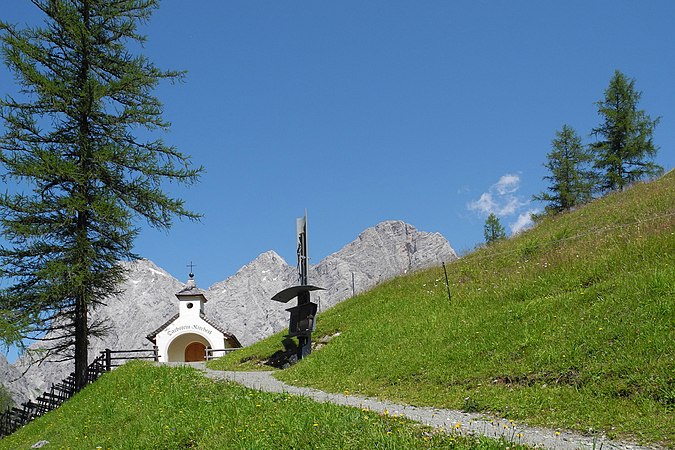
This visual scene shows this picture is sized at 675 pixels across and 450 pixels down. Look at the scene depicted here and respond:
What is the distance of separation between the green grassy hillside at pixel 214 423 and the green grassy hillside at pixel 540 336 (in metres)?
2.86

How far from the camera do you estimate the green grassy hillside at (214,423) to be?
6328 millimetres

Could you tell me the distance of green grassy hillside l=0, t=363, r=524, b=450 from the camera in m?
6.33

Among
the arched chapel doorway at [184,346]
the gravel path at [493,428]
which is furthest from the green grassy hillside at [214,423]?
the arched chapel doorway at [184,346]

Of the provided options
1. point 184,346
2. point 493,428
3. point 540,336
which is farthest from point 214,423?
point 184,346

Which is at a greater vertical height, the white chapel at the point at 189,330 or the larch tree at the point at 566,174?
the larch tree at the point at 566,174

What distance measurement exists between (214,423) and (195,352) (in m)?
38.2

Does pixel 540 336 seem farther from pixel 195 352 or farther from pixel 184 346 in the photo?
pixel 195 352

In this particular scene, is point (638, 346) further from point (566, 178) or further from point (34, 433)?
point (566, 178)

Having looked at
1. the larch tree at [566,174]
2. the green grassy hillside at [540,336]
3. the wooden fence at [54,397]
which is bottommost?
the wooden fence at [54,397]

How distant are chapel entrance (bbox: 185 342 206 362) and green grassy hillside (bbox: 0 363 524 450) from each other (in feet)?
93.8

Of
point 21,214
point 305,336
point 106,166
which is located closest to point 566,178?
point 305,336

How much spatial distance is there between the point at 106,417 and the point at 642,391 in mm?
11230

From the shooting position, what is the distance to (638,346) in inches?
370

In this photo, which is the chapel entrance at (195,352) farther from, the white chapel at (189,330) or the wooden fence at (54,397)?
the wooden fence at (54,397)
